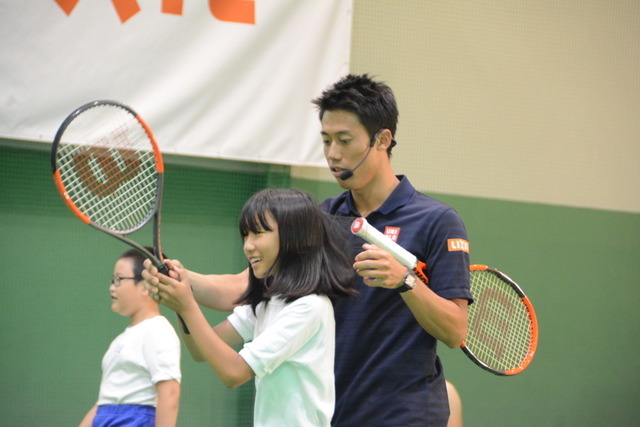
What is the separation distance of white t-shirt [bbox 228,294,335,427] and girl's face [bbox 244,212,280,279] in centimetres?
10

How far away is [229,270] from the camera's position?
4.74m

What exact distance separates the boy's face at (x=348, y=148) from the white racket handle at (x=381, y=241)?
1.13 ft

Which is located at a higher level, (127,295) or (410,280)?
(410,280)

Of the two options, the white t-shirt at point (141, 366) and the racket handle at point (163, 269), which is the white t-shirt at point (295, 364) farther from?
the white t-shirt at point (141, 366)

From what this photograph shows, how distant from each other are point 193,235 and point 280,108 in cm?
89

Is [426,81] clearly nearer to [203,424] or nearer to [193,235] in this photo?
[193,235]

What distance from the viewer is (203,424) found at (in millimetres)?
4656

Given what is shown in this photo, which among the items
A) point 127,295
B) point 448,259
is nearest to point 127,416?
point 127,295

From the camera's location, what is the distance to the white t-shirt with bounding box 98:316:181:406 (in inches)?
132

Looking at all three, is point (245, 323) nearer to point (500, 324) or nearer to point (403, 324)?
point (403, 324)

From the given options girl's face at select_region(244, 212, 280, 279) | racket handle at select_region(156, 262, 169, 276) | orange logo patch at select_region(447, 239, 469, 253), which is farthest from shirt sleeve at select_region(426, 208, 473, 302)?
racket handle at select_region(156, 262, 169, 276)

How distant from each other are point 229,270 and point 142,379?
4.64ft

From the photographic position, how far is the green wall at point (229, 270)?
4.40m

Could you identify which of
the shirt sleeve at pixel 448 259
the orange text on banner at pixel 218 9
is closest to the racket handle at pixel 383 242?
the shirt sleeve at pixel 448 259
